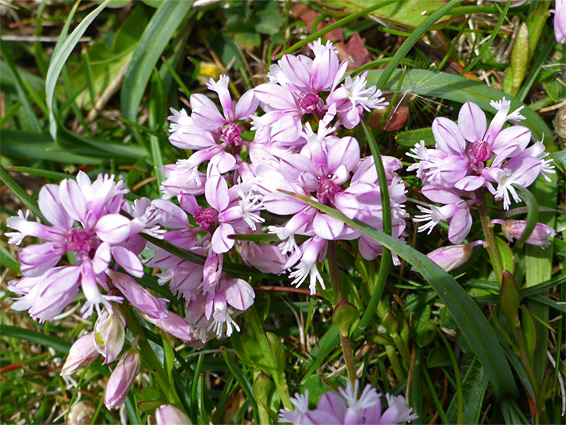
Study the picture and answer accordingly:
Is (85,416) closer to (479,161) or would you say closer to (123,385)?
(123,385)

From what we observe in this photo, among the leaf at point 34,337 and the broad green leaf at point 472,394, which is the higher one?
the broad green leaf at point 472,394

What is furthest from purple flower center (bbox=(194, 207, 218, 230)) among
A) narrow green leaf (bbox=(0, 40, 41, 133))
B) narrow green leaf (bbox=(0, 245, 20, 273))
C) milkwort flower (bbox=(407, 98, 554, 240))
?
narrow green leaf (bbox=(0, 40, 41, 133))

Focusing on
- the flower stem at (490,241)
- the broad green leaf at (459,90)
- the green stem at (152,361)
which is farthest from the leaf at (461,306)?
the broad green leaf at (459,90)

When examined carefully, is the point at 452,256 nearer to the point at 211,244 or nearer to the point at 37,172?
the point at 211,244

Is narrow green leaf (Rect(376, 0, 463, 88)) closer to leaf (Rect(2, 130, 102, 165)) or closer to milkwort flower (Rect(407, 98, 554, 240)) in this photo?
milkwort flower (Rect(407, 98, 554, 240))

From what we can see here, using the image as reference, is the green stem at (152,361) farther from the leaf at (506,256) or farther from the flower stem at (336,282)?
the leaf at (506,256)

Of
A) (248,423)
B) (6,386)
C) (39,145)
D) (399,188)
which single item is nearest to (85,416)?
(6,386)

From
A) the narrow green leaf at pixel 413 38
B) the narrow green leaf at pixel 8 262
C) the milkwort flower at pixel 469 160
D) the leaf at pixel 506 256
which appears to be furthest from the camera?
the narrow green leaf at pixel 8 262
